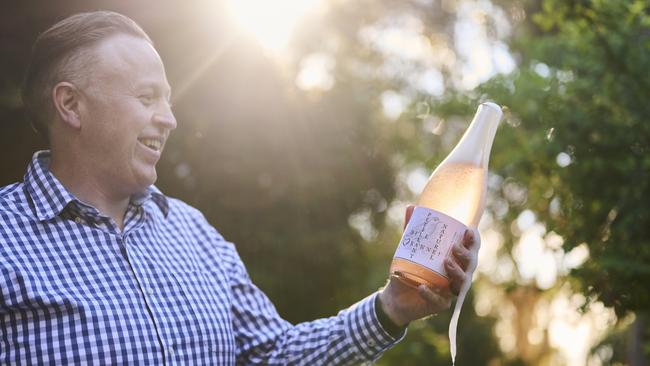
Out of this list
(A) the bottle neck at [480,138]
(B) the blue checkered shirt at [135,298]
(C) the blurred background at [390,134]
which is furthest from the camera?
(C) the blurred background at [390,134]

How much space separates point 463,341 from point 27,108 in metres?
13.7

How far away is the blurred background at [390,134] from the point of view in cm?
363

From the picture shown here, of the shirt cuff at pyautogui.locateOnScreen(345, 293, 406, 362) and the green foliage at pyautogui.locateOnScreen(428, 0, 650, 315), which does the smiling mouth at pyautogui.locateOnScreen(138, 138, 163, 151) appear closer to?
the shirt cuff at pyautogui.locateOnScreen(345, 293, 406, 362)

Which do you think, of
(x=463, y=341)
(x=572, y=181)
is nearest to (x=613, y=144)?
(x=572, y=181)

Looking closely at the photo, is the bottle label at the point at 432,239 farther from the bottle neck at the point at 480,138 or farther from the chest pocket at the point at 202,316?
the chest pocket at the point at 202,316

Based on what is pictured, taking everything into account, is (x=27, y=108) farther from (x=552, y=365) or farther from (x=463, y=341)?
(x=552, y=365)

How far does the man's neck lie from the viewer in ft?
7.13

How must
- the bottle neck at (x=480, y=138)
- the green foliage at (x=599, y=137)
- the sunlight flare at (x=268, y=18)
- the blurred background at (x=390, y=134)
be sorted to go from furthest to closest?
the sunlight flare at (x=268, y=18) < the blurred background at (x=390, y=134) < the green foliage at (x=599, y=137) < the bottle neck at (x=480, y=138)

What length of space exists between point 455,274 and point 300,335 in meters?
0.59

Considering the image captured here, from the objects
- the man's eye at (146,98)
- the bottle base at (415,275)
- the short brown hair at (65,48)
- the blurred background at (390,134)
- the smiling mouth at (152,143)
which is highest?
the short brown hair at (65,48)

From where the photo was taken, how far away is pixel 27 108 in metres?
2.34

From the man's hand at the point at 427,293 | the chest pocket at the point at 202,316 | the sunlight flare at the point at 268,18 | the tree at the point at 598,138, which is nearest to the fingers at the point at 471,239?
the man's hand at the point at 427,293

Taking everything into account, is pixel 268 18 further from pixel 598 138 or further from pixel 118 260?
pixel 118 260

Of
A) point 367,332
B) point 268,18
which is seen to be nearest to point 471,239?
point 367,332
